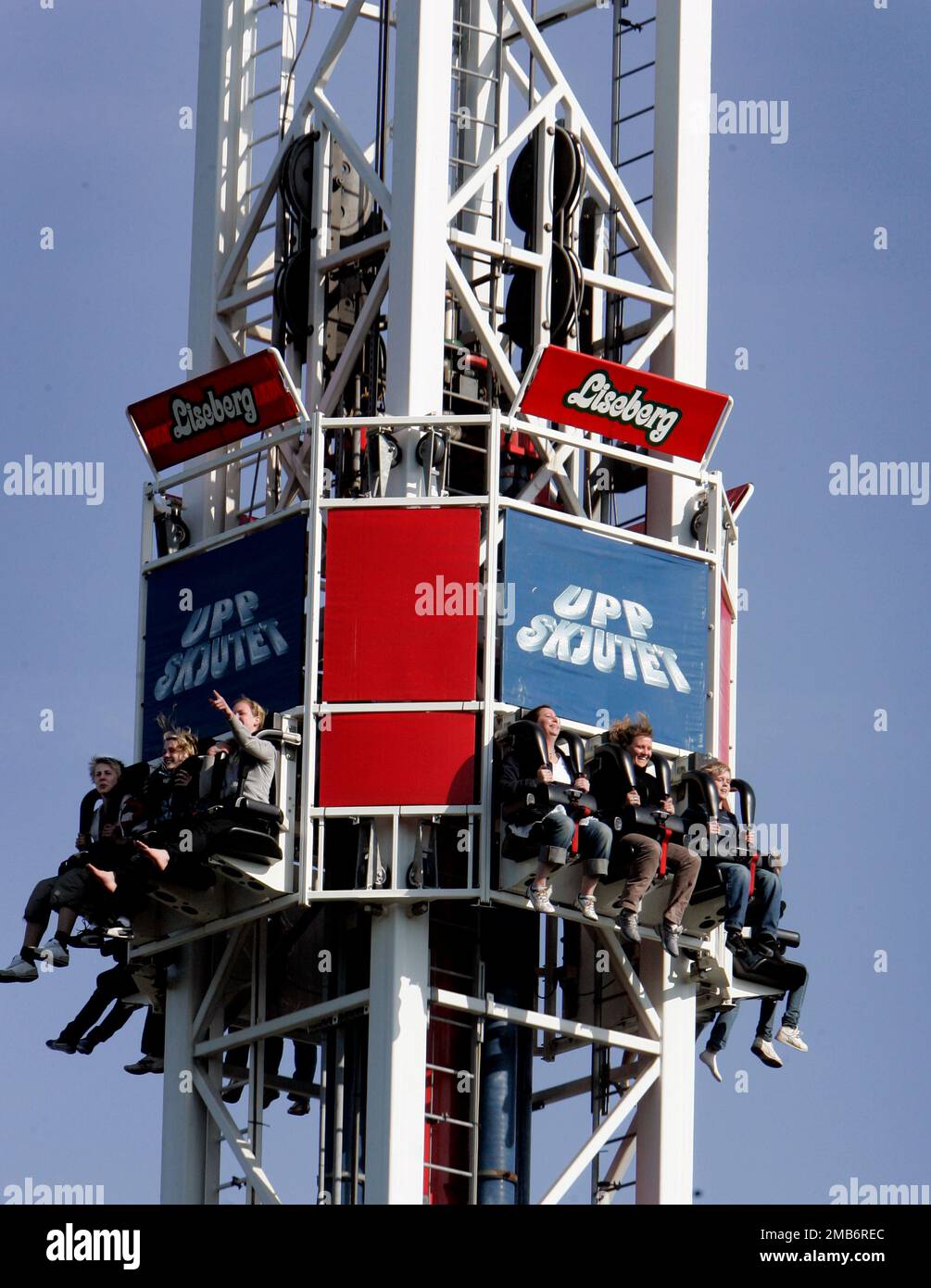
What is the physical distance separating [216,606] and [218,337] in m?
5.32

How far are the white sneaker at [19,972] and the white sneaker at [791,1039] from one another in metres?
10.3

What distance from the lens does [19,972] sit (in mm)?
62094

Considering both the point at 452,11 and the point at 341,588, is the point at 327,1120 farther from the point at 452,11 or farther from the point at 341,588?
the point at 452,11

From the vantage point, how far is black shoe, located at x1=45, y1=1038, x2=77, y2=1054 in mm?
65500

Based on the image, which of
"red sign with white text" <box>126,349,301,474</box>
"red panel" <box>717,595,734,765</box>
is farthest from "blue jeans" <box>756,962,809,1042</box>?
"red sign with white text" <box>126,349,301,474</box>

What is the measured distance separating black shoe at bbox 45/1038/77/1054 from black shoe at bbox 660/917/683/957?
9.38m

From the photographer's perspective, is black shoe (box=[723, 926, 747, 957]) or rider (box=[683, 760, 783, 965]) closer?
rider (box=[683, 760, 783, 965])

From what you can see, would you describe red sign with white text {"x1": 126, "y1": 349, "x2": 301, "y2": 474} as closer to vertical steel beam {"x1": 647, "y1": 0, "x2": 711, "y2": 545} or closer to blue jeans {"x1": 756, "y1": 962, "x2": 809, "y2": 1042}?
vertical steel beam {"x1": 647, "y1": 0, "x2": 711, "y2": 545}

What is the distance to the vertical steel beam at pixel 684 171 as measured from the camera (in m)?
66.8

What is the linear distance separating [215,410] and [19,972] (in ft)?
28.4

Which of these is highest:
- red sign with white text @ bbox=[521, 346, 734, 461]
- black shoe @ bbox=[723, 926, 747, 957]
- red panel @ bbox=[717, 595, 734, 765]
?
red sign with white text @ bbox=[521, 346, 734, 461]

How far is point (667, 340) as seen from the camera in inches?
2625

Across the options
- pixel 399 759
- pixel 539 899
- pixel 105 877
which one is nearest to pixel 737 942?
pixel 539 899
